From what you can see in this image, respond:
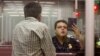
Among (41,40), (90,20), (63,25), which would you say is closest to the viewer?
(41,40)

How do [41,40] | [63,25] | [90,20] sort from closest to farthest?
1. [41,40]
2. [90,20]
3. [63,25]


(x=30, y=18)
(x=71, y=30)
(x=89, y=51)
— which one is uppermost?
(x=30, y=18)

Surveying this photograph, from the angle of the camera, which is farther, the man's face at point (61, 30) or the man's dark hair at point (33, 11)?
the man's face at point (61, 30)

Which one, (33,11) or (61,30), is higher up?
(33,11)

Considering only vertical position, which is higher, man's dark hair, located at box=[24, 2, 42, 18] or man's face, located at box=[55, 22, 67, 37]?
man's dark hair, located at box=[24, 2, 42, 18]

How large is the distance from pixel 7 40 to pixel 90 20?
1.12 metres

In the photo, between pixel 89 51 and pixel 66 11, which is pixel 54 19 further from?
pixel 89 51

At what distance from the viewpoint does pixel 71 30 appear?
2.98m

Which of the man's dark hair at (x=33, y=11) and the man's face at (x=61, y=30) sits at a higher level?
the man's dark hair at (x=33, y=11)

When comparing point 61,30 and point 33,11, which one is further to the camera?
point 61,30

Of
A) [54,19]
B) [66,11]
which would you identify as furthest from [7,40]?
[66,11]

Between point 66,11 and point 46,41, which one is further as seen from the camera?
point 66,11

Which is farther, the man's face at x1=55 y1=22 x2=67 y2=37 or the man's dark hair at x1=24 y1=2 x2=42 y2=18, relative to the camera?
the man's face at x1=55 y1=22 x2=67 y2=37

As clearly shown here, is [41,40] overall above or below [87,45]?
above
